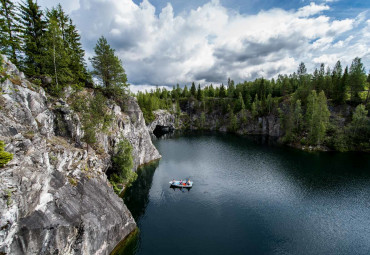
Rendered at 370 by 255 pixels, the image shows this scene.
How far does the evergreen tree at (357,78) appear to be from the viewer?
75125 mm

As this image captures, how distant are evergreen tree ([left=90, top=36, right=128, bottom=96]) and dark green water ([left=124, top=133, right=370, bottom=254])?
25.4 metres

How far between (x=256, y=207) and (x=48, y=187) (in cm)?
3404

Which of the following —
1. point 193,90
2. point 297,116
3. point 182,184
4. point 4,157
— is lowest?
point 182,184

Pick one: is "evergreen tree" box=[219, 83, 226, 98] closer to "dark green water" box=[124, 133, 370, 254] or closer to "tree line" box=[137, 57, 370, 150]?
"tree line" box=[137, 57, 370, 150]

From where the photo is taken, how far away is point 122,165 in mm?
38219

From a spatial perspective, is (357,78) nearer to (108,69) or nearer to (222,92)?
(222,92)

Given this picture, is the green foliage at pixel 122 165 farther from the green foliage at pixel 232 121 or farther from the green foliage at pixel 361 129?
the green foliage at pixel 232 121

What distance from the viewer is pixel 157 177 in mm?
Answer: 50281

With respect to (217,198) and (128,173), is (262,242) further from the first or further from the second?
(128,173)

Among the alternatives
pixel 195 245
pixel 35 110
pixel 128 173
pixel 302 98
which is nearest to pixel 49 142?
pixel 35 110

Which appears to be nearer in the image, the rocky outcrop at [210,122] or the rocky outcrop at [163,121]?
the rocky outcrop at [210,122]

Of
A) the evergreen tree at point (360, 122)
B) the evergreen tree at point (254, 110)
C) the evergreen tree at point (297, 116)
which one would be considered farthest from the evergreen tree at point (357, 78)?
the evergreen tree at point (254, 110)

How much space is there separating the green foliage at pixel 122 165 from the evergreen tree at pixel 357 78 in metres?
94.6

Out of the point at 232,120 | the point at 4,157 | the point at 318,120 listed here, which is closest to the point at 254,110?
the point at 232,120
